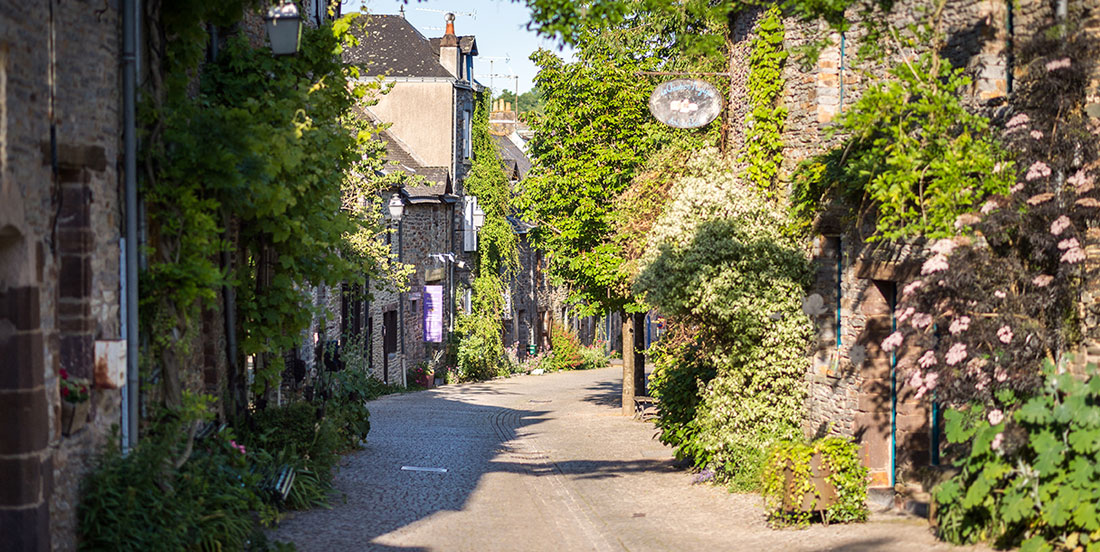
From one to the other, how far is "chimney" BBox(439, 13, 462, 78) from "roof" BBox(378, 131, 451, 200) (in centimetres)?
275

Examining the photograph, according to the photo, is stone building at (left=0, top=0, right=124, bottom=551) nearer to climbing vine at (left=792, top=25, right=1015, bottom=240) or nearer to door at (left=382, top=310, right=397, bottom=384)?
climbing vine at (left=792, top=25, right=1015, bottom=240)

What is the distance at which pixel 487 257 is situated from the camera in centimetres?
3575

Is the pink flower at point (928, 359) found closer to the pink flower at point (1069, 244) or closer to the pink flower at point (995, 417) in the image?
the pink flower at point (995, 417)

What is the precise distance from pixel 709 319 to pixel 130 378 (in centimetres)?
673

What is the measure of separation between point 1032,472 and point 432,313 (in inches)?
943

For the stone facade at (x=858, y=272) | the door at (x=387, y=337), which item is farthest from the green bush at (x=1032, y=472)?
the door at (x=387, y=337)

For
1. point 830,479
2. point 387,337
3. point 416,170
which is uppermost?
point 416,170

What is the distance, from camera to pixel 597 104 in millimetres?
20875

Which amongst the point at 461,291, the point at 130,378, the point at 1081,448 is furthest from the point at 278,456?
the point at 461,291

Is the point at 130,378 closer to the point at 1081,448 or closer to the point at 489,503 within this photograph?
the point at 489,503

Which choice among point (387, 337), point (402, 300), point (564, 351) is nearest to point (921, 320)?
point (387, 337)

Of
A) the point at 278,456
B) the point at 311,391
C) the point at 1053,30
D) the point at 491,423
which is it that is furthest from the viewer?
the point at 491,423

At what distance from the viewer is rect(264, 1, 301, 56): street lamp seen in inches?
397

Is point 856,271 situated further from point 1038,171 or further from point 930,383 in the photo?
point 1038,171
